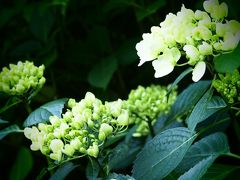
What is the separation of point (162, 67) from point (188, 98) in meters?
0.36

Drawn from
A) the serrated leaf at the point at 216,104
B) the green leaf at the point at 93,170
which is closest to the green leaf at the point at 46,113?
the green leaf at the point at 93,170

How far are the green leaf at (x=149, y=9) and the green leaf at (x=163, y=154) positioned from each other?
0.74m

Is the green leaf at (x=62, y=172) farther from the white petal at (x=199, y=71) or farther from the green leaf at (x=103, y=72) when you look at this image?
the green leaf at (x=103, y=72)

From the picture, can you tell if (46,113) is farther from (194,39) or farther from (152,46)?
(194,39)

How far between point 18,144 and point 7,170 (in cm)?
16

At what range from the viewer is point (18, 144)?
7.41 feet

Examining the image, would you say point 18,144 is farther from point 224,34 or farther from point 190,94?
point 224,34

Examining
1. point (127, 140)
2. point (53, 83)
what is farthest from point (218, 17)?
point (53, 83)

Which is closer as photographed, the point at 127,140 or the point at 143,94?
the point at 143,94

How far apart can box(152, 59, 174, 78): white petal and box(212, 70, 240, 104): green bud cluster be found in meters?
0.11

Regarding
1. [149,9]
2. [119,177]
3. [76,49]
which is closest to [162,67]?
[119,177]

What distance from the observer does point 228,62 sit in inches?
35.3

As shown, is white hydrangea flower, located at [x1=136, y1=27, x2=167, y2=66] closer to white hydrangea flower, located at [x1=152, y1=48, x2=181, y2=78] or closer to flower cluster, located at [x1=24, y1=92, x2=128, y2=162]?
white hydrangea flower, located at [x1=152, y1=48, x2=181, y2=78]

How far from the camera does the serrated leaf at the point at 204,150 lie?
119cm
